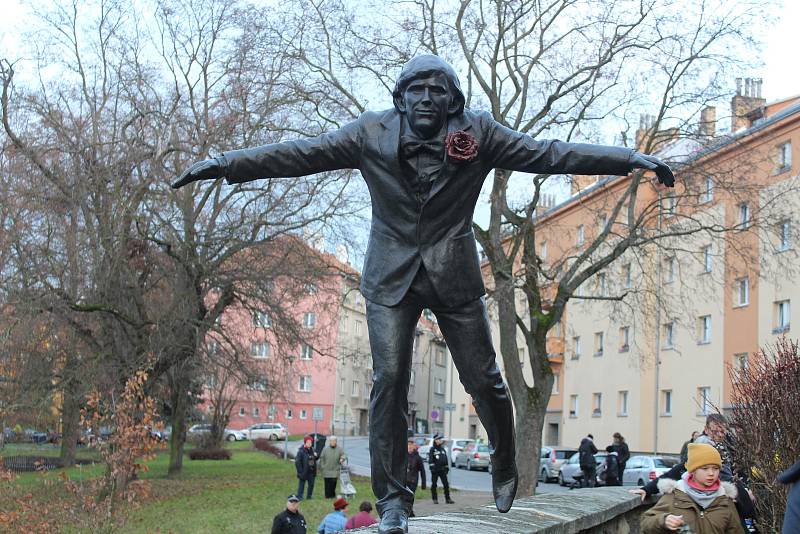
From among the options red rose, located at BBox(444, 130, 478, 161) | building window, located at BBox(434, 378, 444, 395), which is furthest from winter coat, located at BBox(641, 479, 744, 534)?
building window, located at BBox(434, 378, 444, 395)

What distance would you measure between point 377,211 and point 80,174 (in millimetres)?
19282

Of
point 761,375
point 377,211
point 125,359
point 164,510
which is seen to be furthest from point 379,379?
point 125,359

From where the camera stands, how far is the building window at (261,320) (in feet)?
90.2

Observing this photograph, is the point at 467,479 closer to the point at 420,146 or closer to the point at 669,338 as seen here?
the point at 669,338

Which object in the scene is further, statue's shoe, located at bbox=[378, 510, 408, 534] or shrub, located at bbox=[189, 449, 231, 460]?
shrub, located at bbox=[189, 449, 231, 460]

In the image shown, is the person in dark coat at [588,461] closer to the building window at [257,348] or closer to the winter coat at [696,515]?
the building window at [257,348]

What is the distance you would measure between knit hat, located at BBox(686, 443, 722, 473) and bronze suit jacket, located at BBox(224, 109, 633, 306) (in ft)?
5.82

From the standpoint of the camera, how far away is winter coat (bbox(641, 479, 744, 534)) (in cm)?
581

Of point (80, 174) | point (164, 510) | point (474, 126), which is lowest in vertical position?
point (164, 510)

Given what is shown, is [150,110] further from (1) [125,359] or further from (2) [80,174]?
(1) [125,359]

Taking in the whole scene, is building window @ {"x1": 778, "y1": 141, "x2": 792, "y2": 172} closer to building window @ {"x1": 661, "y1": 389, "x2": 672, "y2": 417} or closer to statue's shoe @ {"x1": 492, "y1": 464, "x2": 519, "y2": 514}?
building window @ {"x1": 661, "y1": 389, "x2": 672, "y2": 417}

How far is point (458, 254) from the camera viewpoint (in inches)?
205

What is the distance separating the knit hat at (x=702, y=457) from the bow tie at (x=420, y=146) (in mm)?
2422

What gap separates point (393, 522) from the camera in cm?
506
